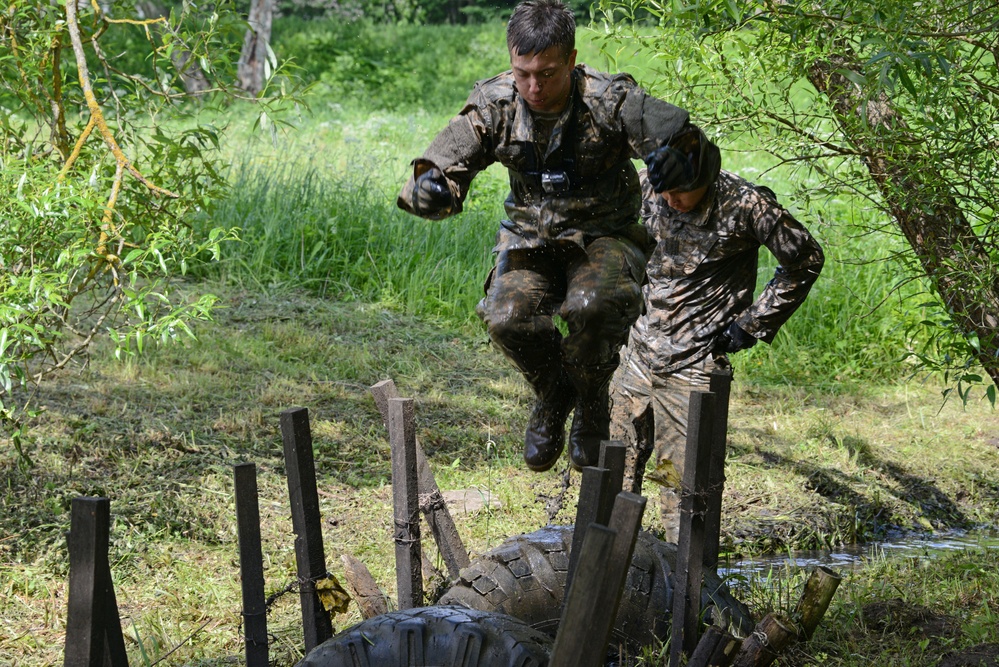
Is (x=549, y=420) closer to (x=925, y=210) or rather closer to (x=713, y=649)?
(x=713, y=649)

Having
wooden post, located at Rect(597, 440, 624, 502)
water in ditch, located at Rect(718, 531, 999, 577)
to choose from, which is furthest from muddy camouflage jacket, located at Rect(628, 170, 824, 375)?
wooden post, located at Rect(597, 440, 624, 502)

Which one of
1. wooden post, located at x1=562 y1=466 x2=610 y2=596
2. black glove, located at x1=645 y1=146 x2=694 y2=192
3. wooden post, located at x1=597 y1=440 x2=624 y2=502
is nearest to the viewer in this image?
wooden post, located at x1=562 y1=466 x2=610 y2=596

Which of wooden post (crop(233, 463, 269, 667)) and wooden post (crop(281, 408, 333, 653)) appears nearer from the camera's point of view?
wooden post (crop(233, 463, 269, 667))

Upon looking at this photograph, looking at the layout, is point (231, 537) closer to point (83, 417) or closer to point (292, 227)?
point (83, 417)

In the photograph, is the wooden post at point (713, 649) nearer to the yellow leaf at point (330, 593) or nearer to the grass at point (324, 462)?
the yellow leaf at point (330, 593)

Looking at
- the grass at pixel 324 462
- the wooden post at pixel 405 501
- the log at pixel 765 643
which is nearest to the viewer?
the log at pixel 765 643

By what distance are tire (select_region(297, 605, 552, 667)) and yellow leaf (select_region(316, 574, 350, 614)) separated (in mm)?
197

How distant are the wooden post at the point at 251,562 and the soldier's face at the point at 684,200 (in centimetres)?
278

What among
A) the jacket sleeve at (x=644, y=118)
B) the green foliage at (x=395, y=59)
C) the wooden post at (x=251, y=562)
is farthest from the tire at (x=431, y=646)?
the green foliage at (x=395, y=59)

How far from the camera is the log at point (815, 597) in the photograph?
3.83 meters

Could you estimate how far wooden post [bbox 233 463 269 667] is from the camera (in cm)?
317

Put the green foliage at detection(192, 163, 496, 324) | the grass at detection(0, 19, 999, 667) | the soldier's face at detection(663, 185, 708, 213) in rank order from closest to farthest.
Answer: the grass at detection(0, 19, 999, 667)
the soldier's face at detection(663, 185, 708, 213)
the green foliage at detection(192, 163, 496, 324)

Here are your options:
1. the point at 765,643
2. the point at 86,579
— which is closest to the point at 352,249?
the point at 765,643

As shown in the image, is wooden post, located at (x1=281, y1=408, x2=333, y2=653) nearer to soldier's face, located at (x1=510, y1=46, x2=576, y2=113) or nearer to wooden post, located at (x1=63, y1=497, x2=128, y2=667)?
wooden post, located at (x1=63, y1=497, x2=128, y2=667)
